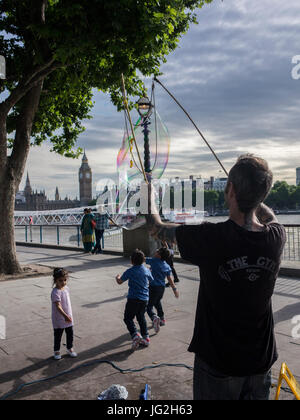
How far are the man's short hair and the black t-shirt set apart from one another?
0.43ft

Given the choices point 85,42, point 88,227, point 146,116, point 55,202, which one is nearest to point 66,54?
point 85,42

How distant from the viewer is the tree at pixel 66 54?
302 inches

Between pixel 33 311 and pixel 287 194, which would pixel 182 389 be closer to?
pixel 33 311

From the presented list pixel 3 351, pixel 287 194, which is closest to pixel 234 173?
pixel 3 351

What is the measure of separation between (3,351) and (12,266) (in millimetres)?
5492

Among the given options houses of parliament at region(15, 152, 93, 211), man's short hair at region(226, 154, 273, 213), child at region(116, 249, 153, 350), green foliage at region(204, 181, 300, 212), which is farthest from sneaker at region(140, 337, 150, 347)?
houses of parliament at region(15, 152, 93, 211)

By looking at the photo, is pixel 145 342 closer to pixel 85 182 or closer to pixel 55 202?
pixel 85 182

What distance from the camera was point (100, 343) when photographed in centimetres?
517

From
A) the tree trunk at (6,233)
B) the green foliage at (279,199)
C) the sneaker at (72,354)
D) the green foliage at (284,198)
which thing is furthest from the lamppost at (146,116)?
the green foliage at (284,198)

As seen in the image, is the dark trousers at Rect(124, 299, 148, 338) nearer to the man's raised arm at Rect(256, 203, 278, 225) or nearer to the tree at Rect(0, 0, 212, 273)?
the man's raised arm at Rect(256, 203, 278, 225)

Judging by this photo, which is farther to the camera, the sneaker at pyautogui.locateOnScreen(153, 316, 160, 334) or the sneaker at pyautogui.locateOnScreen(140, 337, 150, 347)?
the sneaker at pyautogui.locateOnScreen(153, 316, 160, 334)

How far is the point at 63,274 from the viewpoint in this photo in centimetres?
488

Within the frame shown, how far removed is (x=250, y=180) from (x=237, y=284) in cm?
52

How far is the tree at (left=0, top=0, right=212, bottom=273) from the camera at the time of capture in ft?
25.2
